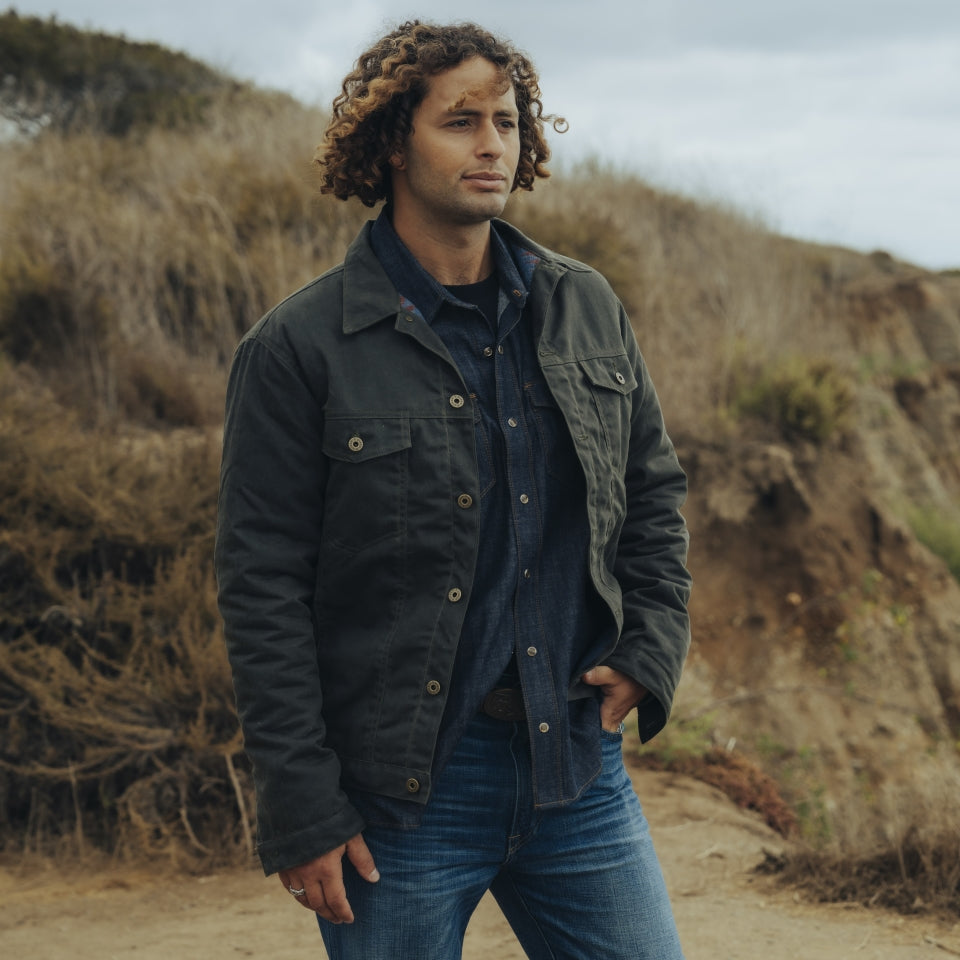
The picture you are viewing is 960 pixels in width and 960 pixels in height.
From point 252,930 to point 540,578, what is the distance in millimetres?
2746

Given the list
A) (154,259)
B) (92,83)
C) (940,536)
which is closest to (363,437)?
(154,259)

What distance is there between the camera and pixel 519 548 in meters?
1.99

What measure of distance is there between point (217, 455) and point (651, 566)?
13.4 feet

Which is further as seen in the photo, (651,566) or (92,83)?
(92,83)

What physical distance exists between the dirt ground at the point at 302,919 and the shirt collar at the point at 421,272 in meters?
2.64

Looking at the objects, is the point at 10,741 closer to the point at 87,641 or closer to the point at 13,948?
the point at 87,641

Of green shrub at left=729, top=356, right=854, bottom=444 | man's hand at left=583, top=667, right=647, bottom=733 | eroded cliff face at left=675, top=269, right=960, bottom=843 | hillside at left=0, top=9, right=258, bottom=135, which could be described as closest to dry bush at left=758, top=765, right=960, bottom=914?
man's hand at left=583, top=667, right=647, bottom=733

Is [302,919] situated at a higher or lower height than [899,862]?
lower

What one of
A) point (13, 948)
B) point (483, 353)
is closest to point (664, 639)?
point (483, 353)

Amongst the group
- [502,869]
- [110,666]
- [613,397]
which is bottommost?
[110,666]

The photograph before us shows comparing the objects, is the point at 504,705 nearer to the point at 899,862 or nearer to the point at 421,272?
the point at 421,272

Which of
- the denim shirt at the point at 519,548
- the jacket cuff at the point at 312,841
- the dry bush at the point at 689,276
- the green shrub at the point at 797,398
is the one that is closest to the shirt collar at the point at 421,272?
the denim shirt at the point at 519,548

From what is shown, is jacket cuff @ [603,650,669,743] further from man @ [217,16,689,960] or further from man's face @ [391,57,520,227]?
man's face @ [391,57,520,227]

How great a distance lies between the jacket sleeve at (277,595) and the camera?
72.1 inches
